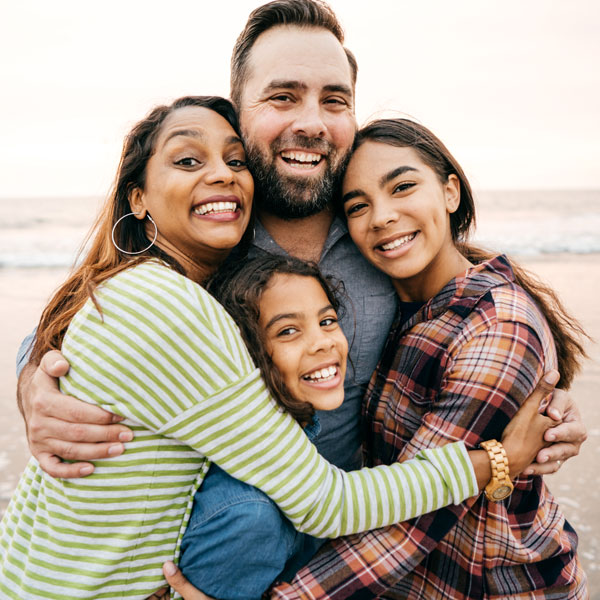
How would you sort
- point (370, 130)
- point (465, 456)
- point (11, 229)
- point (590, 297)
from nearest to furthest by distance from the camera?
point (465, 456), point (370, 130), point (590, 297), point (11, 229)

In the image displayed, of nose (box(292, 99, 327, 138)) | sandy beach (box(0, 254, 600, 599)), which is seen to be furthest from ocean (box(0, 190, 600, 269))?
nose (box(292, 99, 327, 138))

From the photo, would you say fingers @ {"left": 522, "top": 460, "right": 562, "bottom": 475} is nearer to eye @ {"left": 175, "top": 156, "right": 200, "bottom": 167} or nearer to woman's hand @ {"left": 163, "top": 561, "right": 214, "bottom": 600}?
woman's hand @ {"left": 163, "top": 561, "right": 214, "bottom": 600}

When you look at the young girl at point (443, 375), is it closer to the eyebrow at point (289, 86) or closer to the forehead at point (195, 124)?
the eyebrow at point (289, 86)

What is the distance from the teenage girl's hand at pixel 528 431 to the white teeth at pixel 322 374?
0.66 metres

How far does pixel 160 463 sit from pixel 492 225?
1912 centimetres

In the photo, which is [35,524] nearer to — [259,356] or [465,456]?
[259,356]

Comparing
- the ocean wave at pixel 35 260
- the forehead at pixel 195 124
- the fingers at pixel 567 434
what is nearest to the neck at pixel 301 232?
the forehead at pixel 195 124

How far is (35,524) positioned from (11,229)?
19514 millimetres

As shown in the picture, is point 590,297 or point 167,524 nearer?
point 167,524

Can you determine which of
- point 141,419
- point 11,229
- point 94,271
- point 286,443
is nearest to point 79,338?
point 141,419

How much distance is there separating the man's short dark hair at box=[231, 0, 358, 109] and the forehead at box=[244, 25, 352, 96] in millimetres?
45

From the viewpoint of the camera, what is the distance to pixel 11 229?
1811 centimetres

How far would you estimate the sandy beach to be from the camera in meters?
3.66

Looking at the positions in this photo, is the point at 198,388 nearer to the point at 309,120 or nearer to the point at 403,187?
the point at 403,187
